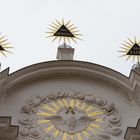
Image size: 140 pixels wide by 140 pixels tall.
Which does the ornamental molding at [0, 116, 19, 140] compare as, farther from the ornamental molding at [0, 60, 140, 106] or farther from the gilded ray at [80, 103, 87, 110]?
the gilded ray at [80, 103, 87, 110]

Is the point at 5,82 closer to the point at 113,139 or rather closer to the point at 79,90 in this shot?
the point at 79,90

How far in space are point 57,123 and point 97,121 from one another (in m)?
1.25

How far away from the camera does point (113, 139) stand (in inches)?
574

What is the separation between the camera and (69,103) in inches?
615

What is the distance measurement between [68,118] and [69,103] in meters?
0.73

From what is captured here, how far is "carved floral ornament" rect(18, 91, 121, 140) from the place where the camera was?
14.6 meters

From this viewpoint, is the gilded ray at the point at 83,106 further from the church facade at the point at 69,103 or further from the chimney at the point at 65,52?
the chimney at the point at 65,52

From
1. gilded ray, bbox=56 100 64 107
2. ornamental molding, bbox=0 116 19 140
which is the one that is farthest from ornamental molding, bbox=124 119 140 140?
ornamental molding, bbox=0 116 19 140

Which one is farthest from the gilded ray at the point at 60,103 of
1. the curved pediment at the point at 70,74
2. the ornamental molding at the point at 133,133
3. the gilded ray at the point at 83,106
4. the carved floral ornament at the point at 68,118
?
the ornamental molding at the point at 133,133

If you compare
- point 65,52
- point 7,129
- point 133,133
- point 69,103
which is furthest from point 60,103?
point 65,52

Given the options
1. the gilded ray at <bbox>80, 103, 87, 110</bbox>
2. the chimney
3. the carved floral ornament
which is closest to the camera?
the carved floral ornament

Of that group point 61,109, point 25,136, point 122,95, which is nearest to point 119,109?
point 122,95

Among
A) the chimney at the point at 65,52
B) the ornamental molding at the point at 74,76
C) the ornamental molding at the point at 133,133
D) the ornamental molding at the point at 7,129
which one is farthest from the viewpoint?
the chimney at the point at 65,52

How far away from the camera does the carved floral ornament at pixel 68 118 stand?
1457cm
